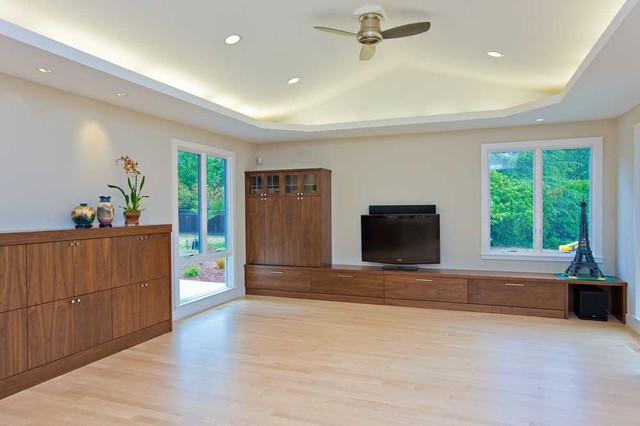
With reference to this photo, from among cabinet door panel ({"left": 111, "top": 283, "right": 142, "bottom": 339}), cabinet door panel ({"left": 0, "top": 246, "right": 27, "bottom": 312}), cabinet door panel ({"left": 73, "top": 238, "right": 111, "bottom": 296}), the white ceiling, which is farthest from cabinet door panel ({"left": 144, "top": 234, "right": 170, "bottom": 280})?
the white ceiling

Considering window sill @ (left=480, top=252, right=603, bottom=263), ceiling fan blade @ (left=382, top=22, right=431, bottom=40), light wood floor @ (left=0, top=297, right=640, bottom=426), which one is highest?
ceiling fan blade @ (left=382, top=22, right=431, bottom=40)

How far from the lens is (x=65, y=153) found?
4043 millimetres

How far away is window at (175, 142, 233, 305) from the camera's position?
5629 mm

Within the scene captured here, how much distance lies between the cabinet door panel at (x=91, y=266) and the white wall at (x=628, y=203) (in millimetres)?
5563

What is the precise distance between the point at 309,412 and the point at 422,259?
12.0 feet

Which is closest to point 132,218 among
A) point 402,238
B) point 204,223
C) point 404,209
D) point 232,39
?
point 204,223

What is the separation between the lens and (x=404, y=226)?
6.22 metres

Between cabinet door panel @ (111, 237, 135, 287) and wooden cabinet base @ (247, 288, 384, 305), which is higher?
cabinet door panel @ (111, 237, 135, 287)

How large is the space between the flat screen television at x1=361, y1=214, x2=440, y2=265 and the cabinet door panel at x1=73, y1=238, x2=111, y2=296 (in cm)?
367

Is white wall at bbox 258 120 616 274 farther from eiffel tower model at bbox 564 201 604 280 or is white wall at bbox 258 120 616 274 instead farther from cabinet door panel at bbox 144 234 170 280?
cabinet door panel at bbox 144 234 170 280

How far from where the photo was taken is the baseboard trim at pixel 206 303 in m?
5.44

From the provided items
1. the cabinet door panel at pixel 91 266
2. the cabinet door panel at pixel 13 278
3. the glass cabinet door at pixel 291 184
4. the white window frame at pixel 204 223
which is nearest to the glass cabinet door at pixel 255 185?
the white window frame at pixel 204 223

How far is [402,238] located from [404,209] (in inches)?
19.0

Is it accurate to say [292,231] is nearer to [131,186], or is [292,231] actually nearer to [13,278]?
[131,186]
